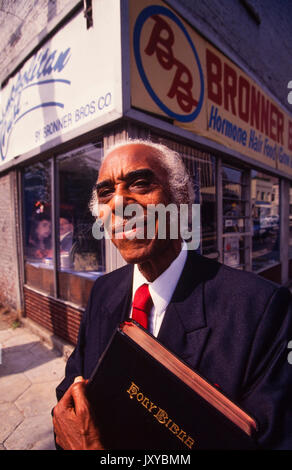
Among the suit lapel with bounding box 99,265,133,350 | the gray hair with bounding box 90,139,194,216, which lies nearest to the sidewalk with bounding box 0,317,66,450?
the suit lapel with bounding box 99,265,133,350

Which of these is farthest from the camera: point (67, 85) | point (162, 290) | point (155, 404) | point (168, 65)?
point (67, 85)

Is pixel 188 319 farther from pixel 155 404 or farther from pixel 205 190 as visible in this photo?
pixel 205 190

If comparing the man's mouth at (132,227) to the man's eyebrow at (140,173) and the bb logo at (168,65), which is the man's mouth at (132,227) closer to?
the man's eyebrow at (140,173)

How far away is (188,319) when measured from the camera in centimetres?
101

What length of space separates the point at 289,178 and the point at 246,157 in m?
2.81

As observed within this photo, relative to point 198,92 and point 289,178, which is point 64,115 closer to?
point 198,92

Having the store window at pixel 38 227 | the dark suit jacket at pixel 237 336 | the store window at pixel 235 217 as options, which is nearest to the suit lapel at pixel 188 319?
the dark suit jacket at pixel 237 336

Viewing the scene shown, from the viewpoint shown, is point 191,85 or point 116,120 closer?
point 116,120

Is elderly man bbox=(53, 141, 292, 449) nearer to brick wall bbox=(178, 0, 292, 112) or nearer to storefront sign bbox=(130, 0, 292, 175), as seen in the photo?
storefront sign bbox=(130, 0, 292, 175)

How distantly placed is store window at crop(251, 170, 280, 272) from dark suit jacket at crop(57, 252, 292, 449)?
4.49m

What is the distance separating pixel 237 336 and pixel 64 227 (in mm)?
3293

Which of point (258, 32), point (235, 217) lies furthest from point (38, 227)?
point (258, 32)

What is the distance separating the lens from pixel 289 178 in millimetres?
6328
